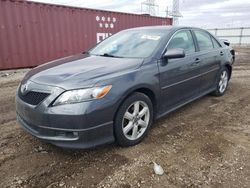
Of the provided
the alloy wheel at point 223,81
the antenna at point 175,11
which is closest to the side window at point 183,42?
the alloy wheel at point 223,81

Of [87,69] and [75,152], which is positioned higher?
[87,69]

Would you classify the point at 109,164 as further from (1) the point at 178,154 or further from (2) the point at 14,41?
(2) the point at 14,41

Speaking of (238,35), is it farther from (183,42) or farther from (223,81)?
(183,42)

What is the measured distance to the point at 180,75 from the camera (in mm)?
3654

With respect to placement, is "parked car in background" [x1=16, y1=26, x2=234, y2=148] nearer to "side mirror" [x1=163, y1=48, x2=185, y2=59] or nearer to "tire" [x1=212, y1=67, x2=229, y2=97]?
"side mirror" [x1=163, y1=48, x2=185, y2=59]

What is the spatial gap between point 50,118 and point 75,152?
2.16 ft

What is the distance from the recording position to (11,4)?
7824 mm

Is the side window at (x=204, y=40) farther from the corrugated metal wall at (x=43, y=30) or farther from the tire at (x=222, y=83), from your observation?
the corrugated metal wall at (x=43, y=30)

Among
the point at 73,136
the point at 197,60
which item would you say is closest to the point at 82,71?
the point at 73,136

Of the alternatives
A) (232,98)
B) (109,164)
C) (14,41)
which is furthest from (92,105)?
(14,41)

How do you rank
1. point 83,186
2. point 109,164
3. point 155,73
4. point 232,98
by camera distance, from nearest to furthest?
point 83,186 → point 109,164 → point 155,73 → point 232,98

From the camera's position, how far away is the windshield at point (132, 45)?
3.44 metres

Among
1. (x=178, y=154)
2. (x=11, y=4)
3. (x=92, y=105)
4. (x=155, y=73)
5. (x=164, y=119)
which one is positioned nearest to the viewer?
(x=92, y=105)

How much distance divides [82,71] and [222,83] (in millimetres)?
3695
